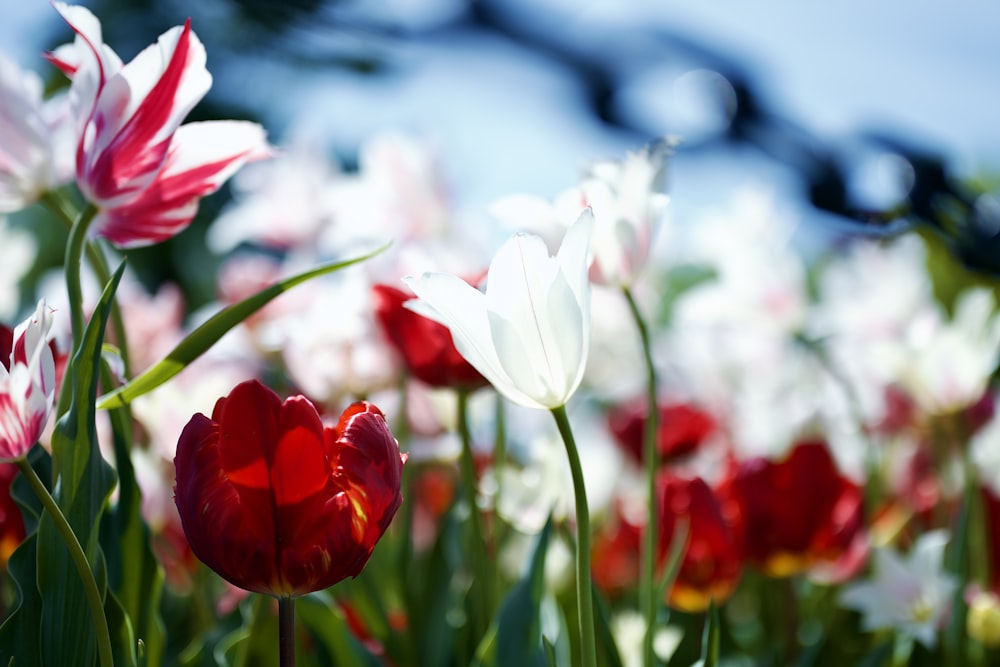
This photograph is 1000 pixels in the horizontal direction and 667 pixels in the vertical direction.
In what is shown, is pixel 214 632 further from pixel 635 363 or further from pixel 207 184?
pixel 635 363

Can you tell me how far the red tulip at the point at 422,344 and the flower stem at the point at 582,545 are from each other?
8.4 inches

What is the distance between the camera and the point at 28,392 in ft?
0.90

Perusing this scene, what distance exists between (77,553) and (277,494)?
0.18ft

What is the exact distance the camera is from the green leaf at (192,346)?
333 mm

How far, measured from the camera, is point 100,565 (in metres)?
0.33

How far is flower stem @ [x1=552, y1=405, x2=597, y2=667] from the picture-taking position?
11.7 inches

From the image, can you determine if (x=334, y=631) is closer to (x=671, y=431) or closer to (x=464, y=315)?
(x=464, y=315)

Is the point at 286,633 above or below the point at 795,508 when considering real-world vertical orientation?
above

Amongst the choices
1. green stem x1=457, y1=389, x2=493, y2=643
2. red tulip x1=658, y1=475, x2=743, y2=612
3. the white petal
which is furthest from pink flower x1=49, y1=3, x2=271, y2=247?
red tulip x1=658, y1=475, x2=743, y2=612

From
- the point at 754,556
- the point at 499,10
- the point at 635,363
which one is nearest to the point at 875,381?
the point at 635,363

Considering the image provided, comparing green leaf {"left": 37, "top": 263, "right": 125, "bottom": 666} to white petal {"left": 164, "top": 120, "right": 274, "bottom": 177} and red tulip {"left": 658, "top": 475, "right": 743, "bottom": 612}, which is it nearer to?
white petal {"left": 164, "top": 120, "right": 274, "bottom": 177}

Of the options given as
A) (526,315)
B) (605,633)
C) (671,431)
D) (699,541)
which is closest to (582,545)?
(526,315)

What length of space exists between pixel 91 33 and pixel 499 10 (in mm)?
536

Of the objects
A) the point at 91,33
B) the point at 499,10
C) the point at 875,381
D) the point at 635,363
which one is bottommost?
the point at 635,363
